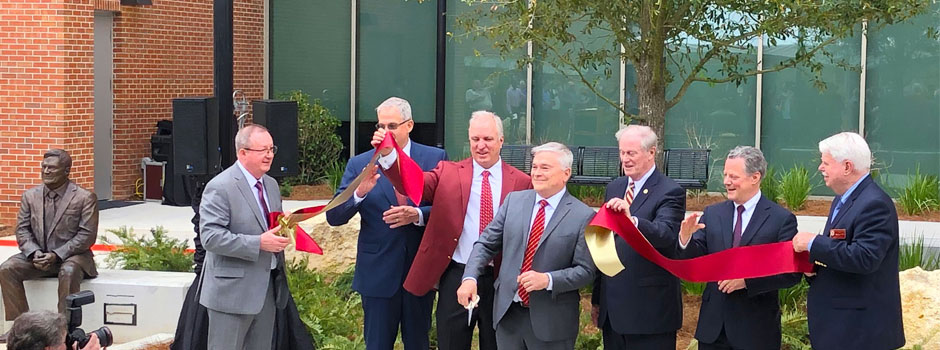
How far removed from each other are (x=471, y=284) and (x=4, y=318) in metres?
5.45

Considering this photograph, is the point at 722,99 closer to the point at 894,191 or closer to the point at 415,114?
the point at 894,191

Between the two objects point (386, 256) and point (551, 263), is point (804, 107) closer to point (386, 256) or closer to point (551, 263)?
point (386, 256)

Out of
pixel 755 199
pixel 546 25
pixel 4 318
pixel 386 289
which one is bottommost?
pixel 4 318

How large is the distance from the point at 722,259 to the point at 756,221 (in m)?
0.30

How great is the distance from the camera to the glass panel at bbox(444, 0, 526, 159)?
19.4 meters

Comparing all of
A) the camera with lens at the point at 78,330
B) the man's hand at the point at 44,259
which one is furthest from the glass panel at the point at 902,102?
the camera with lens at the point at 78,330

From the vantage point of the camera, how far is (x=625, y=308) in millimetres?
6609

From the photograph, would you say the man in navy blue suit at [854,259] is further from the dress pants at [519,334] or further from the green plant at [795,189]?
the green plant at [795,189]

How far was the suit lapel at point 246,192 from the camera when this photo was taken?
22.2 ft

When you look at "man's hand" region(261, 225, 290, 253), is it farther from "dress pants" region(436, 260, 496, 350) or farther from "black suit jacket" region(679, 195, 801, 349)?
"black suit jacket" region(679, 195, 801, 349)

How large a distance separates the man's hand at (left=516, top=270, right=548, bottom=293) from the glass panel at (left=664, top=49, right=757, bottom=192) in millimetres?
12636

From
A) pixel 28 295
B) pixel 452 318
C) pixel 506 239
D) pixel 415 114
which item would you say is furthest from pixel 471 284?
pixel 415 114

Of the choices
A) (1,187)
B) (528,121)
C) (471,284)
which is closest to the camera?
(471,284)

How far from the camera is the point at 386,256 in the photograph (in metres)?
7.27
